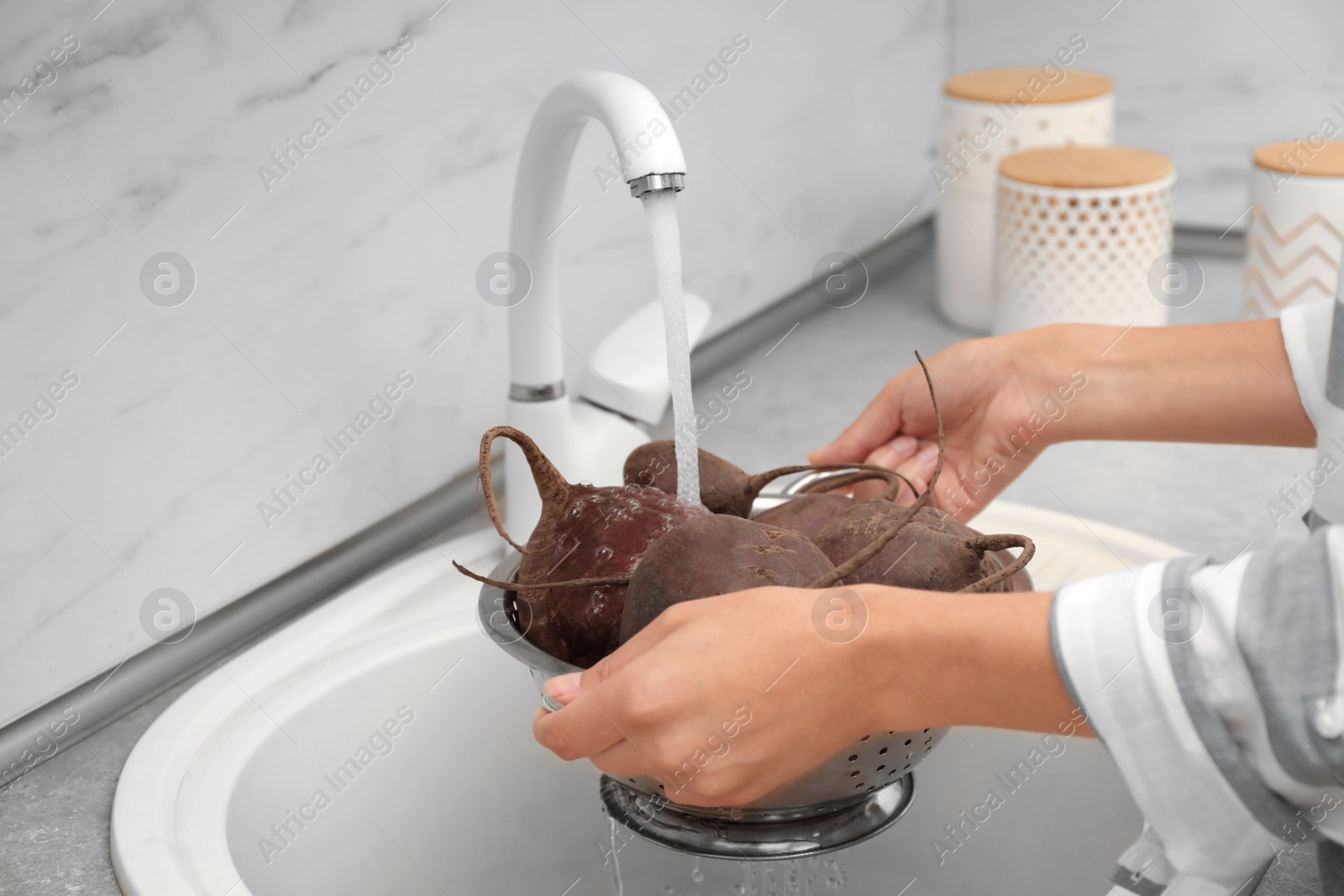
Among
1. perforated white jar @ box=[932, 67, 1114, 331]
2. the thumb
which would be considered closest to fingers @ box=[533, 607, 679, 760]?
the thumb

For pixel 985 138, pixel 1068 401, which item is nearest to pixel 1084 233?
pixel 985 138

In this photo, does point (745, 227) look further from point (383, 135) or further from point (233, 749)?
point (233, 749)

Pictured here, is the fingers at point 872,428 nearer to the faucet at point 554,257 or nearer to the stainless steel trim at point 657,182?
the faucet at point 554,257

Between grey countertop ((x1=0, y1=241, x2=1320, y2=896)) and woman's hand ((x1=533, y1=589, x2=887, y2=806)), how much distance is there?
0.30 meters

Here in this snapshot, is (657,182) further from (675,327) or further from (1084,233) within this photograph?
(1084,233)

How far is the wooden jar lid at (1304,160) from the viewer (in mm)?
1182

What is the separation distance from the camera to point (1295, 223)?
121cm

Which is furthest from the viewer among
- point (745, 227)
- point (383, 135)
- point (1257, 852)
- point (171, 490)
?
point (745, 227)

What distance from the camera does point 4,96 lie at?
0.71 m

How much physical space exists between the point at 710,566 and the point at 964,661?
133 millimetres

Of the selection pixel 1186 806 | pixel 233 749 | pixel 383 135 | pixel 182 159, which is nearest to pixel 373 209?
pixel 383 135

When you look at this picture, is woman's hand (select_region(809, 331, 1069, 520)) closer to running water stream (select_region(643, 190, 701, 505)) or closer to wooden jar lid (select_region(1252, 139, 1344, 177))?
running water stream (select_region(643, 190, 701, 505))

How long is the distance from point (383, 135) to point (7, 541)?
1.28ft

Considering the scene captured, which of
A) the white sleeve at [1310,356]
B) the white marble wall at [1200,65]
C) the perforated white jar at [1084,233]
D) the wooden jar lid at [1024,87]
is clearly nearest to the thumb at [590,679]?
Answer: the white sleeve at [1310,356]
